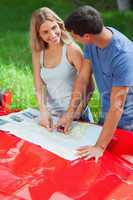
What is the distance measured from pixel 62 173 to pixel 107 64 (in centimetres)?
52

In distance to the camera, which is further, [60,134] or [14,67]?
[14,67]

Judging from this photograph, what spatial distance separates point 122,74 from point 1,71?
7.28ft

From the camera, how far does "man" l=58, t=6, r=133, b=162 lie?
2.14 meters

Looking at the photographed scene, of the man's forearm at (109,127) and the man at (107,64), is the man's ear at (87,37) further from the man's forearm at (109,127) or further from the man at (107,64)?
the man's forearm at (109,127)

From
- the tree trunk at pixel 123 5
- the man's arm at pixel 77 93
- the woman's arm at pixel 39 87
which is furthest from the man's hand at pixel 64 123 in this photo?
the tree trunk at pixel 123 5

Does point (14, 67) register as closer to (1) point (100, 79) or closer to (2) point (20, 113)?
(2) point (20, 113)

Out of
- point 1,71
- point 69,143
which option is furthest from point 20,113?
point 1,71

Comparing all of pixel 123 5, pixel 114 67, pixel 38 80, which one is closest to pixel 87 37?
pixel 114 67

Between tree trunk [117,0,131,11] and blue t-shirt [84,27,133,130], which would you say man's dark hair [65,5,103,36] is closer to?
blue t-shirt [84,27,133,130]

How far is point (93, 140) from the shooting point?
2445 millimetres

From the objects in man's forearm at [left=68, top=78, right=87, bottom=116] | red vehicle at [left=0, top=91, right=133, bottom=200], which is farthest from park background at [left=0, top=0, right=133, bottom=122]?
red vehicle at [left=0, top=91, right=133, bottom=200]

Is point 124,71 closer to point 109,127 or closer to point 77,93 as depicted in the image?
point 109,127

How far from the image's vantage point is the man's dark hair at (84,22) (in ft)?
6.96

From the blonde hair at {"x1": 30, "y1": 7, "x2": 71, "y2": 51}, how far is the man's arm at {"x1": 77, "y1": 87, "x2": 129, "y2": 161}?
1.86ft
